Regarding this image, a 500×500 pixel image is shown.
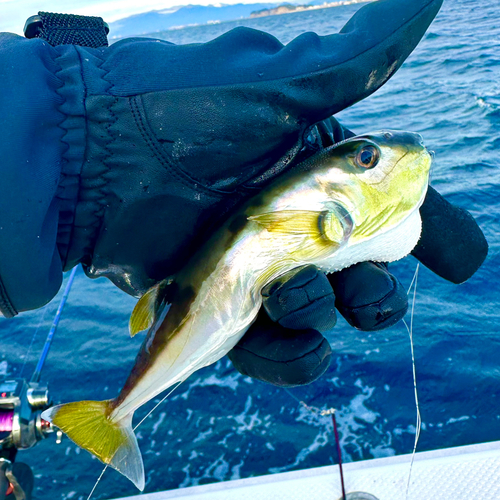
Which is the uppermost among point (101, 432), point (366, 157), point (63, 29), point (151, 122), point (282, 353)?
point (63, 29)

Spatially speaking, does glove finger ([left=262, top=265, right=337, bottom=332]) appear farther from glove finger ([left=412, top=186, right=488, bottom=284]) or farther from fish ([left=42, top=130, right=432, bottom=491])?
glove finger ([left=412, top=186, right=488, bottom=284])

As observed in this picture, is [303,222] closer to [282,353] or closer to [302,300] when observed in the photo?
[302,300]

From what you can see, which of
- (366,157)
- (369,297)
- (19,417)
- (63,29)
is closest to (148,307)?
(369,297)

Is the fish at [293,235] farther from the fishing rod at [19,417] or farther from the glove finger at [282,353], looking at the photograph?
the fishing rod at [19,417]

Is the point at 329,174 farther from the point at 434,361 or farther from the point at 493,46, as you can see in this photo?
the point at 493,46

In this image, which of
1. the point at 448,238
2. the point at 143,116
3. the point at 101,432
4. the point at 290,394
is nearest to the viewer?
the point at 143,116

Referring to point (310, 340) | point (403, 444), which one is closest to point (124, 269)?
point (310, 340)

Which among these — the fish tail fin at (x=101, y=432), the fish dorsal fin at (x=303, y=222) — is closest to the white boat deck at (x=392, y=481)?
the fish tail fin at (x=101, y=432)

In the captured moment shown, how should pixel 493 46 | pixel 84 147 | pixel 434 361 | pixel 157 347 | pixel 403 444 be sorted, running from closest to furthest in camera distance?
pixel 84 147, pixel 157 347, pixel 403 444, pixel 434 361, pixel 493 46
